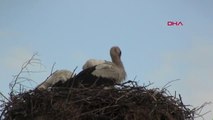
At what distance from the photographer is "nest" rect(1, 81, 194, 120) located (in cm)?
712

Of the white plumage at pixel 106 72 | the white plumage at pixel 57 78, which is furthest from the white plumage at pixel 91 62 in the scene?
the white plumage at pixel 57 78

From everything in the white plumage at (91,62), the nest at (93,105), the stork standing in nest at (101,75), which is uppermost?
the white plumage at (91,62)

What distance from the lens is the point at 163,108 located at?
7.49 meters

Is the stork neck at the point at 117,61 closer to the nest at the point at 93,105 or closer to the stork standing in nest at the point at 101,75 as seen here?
the stork standing in nest at the point at 101,75

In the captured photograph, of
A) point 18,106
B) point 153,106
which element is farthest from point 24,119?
point 153,106

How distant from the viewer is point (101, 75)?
27.7ft

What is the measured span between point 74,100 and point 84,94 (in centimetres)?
19

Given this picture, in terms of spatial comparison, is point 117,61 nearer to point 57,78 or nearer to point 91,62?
point 91,62

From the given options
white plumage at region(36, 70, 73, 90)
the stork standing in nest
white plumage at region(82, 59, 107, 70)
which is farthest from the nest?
white plumage at region(82, 59, 107, 70)

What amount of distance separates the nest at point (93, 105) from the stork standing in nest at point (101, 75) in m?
0.55

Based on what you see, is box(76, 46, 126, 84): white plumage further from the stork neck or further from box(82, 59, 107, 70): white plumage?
box(82, 59, 107, 70): white plumage

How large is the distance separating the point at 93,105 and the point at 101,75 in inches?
46.8

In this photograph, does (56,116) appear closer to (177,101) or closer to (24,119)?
(24,119)

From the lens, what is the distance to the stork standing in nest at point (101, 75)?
816 centimetres
